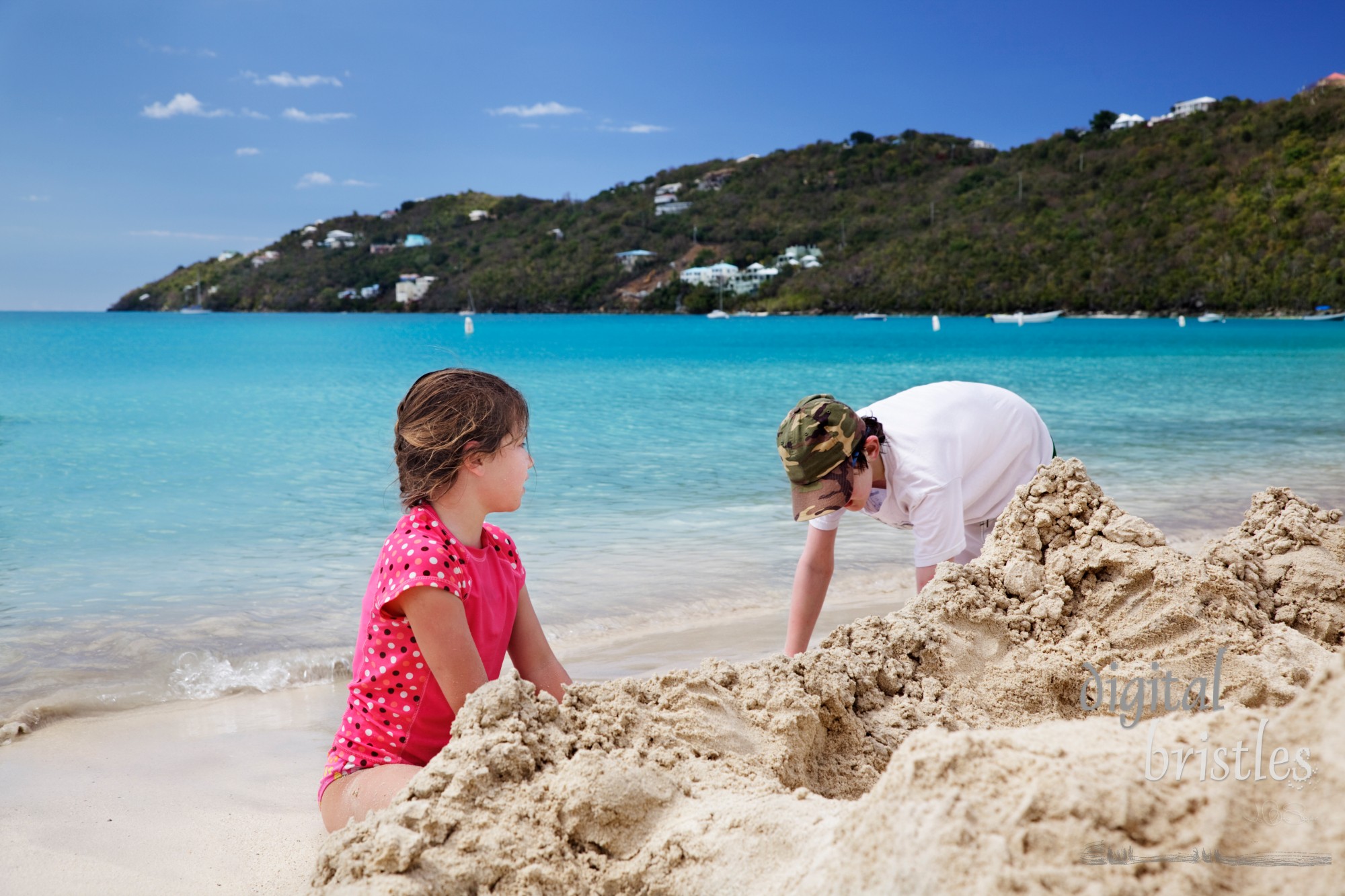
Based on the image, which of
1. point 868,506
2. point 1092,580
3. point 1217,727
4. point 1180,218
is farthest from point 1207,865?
point 1180,218

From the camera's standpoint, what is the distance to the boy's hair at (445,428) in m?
2.17

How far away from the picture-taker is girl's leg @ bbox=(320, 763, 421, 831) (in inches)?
75.4

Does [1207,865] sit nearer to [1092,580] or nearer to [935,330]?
[1092,580]

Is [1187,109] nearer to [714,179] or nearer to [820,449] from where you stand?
[714,179]

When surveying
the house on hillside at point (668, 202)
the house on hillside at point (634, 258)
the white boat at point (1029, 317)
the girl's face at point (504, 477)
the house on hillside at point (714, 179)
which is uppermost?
the house on hillside at point (714, 179)

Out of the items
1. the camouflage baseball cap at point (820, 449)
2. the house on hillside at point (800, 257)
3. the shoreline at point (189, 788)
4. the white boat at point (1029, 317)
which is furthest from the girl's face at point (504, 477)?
the house on hillside at point (800, 257)

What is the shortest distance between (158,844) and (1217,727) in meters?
2.61

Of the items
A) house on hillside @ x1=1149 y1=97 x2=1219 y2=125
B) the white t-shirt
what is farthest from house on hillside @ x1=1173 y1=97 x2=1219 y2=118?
the white t-shirt

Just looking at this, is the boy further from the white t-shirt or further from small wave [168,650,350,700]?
small wave [168,650,350,700]

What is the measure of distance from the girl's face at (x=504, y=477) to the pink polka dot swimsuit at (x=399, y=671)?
0.45 feet

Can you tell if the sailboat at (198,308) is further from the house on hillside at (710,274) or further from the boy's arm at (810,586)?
the boy's arm at (810,586)

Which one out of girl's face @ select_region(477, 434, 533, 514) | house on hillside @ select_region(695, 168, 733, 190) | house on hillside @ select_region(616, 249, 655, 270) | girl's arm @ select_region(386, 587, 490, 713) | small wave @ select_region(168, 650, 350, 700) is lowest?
small wave @ select_region(168, 650, 350, 700)

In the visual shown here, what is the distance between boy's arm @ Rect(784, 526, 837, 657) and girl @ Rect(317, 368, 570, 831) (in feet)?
4.21

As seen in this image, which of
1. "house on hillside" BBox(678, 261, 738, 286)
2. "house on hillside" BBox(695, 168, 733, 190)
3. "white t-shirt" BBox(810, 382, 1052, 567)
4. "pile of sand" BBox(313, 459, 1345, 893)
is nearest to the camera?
"pile of sand" BBox(313, 459, 1345, 893)
